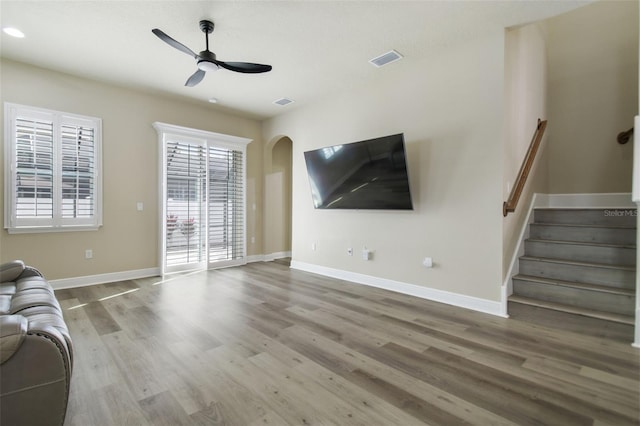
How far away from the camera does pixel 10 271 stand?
257 cm

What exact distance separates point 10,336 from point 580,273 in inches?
181

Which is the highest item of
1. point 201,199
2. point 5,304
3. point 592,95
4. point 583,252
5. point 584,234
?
point 592,95

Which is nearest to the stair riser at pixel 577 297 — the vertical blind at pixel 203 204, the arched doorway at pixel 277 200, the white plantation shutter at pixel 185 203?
the arched doorway at pixel 277 200

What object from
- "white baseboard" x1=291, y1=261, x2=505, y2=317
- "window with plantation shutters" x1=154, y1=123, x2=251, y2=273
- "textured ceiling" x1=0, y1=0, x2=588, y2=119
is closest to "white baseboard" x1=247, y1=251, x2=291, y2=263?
"window with plantation shutters" x1=154, y1=123, x2=251, y2=273

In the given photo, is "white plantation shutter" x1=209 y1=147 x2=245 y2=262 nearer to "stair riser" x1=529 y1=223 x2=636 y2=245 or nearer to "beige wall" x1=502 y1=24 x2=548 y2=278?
"beige wall" x1=502 y1=24 x2=548 y2=278

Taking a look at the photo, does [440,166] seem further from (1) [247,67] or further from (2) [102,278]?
(2) [102,278]

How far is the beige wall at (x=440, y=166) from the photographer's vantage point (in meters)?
3.35

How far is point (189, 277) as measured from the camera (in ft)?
16.5

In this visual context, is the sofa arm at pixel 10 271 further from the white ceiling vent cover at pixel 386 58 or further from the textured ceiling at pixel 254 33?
the white ceiling vent cover at pixel 386 58

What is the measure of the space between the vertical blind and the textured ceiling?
54.5 inches

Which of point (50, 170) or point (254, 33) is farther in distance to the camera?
point (50, 170)

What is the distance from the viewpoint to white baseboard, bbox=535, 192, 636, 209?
4.56 m

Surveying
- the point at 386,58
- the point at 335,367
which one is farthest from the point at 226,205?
the point at 335,367

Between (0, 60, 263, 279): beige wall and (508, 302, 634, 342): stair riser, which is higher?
(0, 60, 263, 279): beige wall
